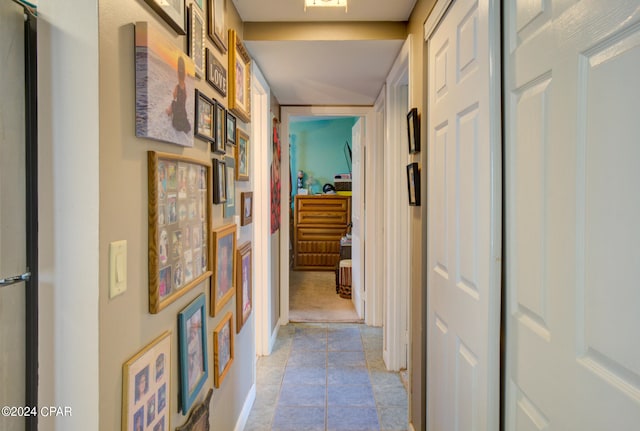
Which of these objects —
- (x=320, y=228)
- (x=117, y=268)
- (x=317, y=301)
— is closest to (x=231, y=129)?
(x=117, y=268)

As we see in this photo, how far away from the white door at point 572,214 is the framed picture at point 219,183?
1081 mm

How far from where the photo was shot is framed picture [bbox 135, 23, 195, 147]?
95 centimetres

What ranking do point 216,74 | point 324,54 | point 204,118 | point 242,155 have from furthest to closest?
point 324,54 → point 242,155 → point 216,74 → point 204,118

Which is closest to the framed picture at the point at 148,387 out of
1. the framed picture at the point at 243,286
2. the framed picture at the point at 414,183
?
the framed picture at the point at 243,286

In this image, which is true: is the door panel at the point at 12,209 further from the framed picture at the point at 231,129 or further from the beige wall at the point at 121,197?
the framed picture at the point at 231,129

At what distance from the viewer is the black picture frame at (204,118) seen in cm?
136

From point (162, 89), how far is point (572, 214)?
1.02 m

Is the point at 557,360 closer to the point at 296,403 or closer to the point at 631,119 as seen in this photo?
the point at 631,119

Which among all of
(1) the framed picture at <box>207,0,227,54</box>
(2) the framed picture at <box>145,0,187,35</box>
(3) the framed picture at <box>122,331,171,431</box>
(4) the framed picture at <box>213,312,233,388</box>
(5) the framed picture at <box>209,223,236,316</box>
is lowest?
(4) the framed picture at <box>213,312,233,388</box>

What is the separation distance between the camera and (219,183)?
1628 mm

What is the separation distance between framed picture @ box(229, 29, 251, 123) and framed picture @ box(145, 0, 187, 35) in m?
0.66

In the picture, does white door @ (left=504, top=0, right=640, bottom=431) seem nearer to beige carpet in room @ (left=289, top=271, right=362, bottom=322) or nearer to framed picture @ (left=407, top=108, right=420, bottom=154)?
framed picture @ (left=407, top=108, right=420, bottom=154)

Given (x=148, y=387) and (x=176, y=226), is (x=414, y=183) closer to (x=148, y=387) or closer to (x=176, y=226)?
(x=176, y=226)

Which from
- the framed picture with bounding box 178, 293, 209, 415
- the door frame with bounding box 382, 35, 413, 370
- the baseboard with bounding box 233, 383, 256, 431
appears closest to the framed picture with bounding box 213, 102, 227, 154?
the framed picture with bounding box 178, 293, 209, 415
